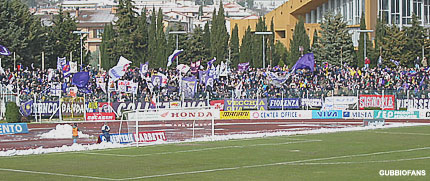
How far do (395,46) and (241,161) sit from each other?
191 ft

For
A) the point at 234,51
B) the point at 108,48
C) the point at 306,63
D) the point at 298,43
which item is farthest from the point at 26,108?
the point at 234,51

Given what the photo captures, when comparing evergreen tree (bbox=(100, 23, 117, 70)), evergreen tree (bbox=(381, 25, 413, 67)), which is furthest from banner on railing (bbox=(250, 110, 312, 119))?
evergreen tree (bbox=(100, 23, 117, 70))

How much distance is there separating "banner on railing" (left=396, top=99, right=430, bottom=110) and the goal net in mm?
23081

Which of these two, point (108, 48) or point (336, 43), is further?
point (108, 48)

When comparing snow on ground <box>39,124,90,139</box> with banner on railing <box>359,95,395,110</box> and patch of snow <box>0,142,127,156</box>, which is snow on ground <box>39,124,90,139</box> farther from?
banner on railing <box>359,95,395,110</box>

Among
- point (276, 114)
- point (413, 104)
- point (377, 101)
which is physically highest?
point (377, 101)

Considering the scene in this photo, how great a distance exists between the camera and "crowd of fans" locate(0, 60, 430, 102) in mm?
57125

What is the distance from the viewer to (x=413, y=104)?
181 ft

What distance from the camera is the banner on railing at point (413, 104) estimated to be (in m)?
54.6

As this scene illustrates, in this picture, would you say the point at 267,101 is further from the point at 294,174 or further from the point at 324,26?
the point at 294,174

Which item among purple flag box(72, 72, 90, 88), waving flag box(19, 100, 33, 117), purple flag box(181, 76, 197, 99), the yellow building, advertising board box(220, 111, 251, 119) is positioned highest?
the yellow building

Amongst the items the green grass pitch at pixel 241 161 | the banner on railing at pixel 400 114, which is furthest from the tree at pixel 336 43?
the green grass pitch at pixel 241 161

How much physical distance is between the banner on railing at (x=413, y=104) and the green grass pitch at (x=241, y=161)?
21.4 meters

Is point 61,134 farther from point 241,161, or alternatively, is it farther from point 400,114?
point 400,114
